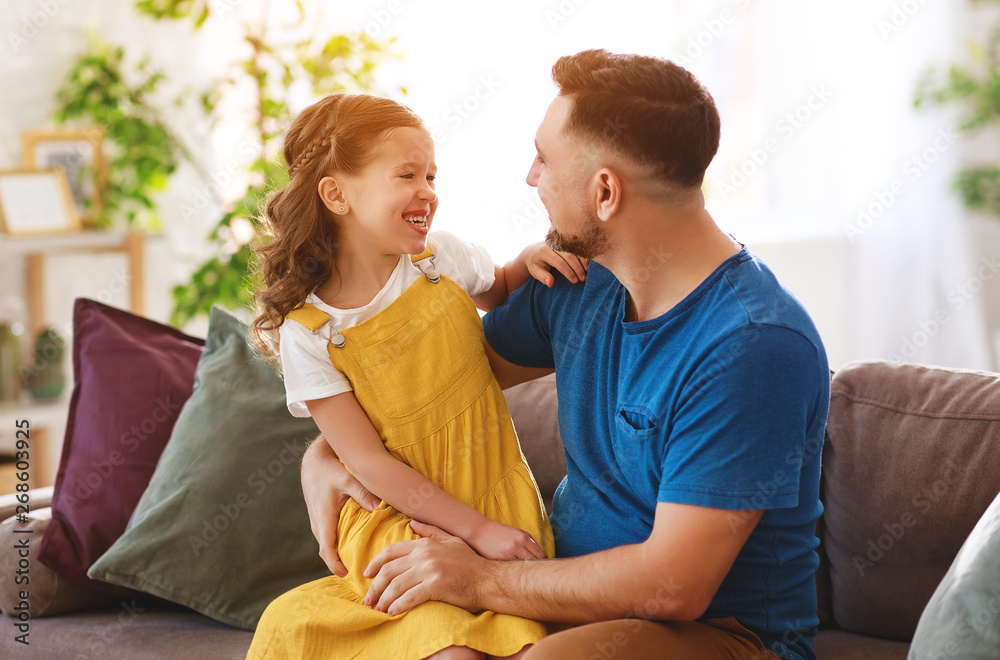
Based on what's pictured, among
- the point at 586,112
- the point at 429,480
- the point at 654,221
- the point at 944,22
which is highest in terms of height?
the point at 944,22

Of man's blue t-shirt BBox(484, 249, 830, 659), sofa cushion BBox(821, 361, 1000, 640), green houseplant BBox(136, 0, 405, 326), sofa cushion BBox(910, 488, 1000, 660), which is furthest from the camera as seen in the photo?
green houseplant BBox(136, 0, 405, 326)

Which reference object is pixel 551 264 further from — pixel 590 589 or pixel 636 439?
pixel 590 589

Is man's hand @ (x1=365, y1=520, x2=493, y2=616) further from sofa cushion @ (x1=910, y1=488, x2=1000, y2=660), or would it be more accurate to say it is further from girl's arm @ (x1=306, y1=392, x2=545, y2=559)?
sofa cushion @ (x1=910, y1=488, x2=1000, y2=660)

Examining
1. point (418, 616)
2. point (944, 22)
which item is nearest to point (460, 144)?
point (944, 22)

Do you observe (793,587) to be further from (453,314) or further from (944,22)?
(944,22)

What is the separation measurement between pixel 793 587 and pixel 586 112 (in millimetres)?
726

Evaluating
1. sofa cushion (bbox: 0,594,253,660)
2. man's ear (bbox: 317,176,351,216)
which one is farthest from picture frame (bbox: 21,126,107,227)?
man's ear (bbox: 317,176,351,216)

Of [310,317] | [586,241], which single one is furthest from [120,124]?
[586,241]

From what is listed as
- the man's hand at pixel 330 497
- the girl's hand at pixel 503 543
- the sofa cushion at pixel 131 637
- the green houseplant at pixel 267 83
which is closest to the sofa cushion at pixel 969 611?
the girl's hand at pixel 503 543

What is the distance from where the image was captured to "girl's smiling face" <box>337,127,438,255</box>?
1.36m

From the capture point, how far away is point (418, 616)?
1.21 metres

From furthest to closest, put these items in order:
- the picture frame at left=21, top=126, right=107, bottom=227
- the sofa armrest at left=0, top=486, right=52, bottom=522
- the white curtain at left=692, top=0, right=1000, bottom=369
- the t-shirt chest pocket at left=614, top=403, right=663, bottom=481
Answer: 1. the white curtain at left=692, top=0, right=1000, bottom=369
2. the picture frame at left=21, top=126, right=107, bottom=227
3. the sofa armrest at left=0, top=486, right=52, bottom=522
4. the t-shirt chest pocket at left=614, top=403, right=663, bottom=481

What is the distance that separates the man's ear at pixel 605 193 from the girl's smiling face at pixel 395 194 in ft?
0.88

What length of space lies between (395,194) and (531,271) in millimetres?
269
